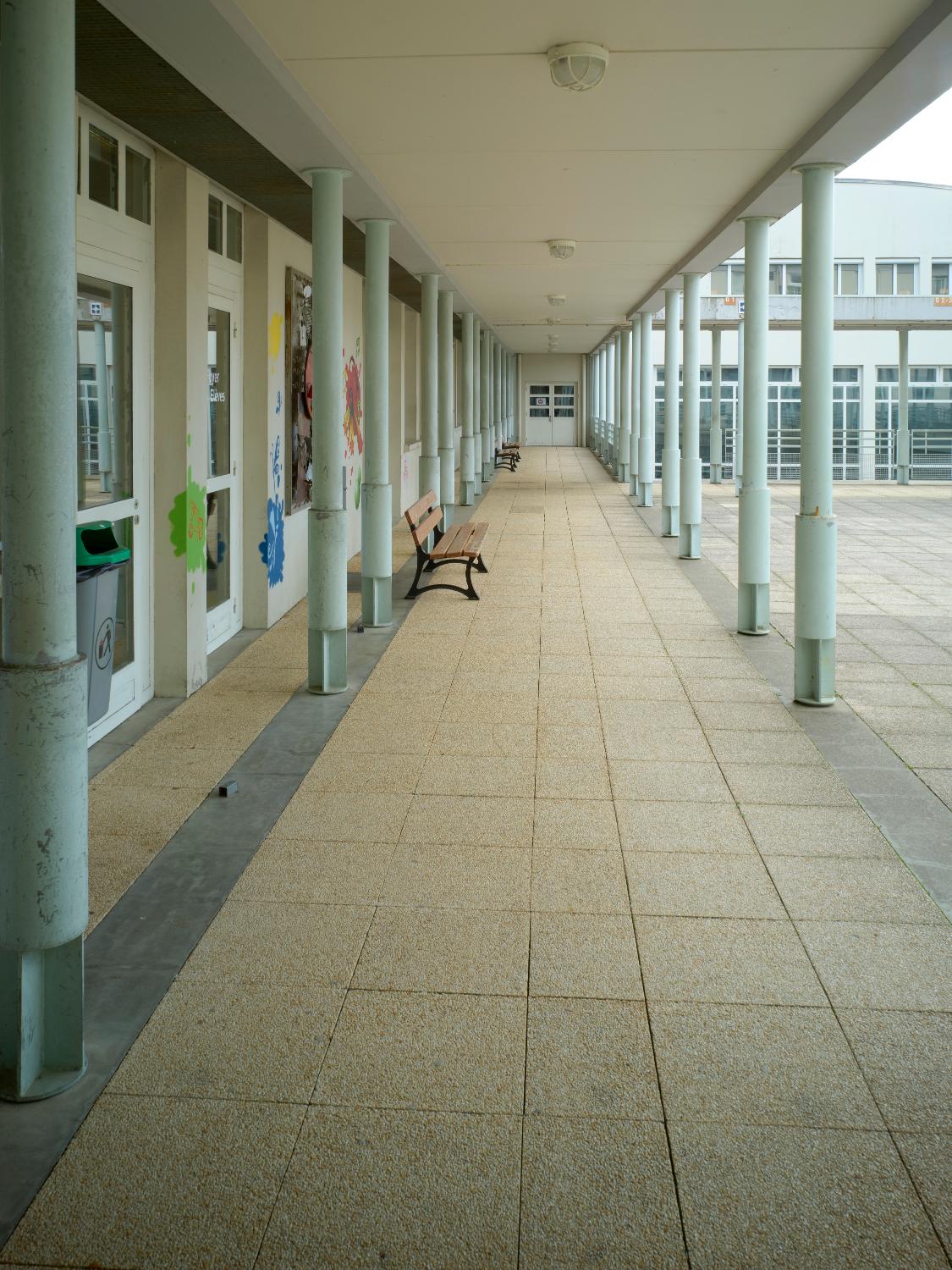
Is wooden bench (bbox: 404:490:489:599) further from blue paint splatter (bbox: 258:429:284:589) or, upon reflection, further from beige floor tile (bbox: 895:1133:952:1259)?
beige floor tile (bbox: 895:1133:952:1259)

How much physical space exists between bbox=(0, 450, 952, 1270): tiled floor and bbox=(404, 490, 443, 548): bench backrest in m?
5.05

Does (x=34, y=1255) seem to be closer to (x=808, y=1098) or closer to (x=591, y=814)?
(x=808, y=1098)

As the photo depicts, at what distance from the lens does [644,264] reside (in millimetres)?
12969

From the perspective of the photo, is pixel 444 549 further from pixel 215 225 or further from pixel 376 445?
pixel 215 225

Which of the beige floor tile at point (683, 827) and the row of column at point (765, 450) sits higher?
the row of column at point (765, 450)

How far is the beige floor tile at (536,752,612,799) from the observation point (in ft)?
17.6

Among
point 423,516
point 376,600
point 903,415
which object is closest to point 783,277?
point 903,415

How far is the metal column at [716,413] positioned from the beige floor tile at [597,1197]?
23027 millimetres

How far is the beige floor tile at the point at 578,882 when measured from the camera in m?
4.16

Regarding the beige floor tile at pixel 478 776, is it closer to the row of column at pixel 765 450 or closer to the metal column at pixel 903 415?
the row of column at pixel 765 450

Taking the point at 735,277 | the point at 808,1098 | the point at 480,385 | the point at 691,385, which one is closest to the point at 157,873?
the point at 808,1098

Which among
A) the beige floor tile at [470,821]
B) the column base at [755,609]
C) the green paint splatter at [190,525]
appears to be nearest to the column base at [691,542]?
the column base at [755,609]

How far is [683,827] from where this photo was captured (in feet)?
16.2

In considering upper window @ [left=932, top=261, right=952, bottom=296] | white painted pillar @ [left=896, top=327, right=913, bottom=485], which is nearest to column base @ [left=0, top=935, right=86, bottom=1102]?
white painted pillar @ [left=896, top=327, right=913, bottom=485]
